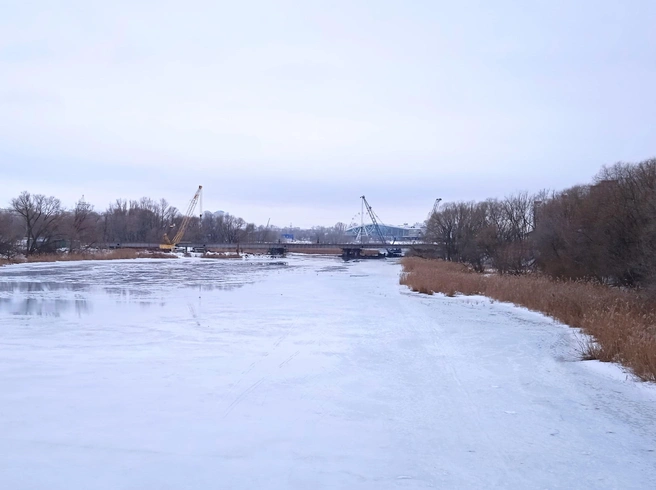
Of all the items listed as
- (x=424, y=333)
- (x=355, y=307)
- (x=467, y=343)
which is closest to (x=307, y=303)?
(x=355, y=307)

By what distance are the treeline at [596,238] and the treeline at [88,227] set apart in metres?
46.6

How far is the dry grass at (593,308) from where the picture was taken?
10500 millimetres

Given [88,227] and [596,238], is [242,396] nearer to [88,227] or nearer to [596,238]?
[596,238]

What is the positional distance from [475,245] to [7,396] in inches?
1653

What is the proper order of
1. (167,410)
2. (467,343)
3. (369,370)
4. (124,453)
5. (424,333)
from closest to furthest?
(124,453) → (167,410) → (369,370) → (467,343) → (424,333)

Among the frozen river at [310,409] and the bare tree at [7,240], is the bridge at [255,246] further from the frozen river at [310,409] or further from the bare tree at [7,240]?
the frozen river at [310,409]

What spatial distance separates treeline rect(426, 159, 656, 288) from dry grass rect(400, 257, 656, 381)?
88.9 inches

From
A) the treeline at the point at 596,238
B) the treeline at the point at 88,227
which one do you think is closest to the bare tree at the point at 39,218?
the treeline at the point at 88,227

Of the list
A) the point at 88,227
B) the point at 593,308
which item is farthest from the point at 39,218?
the point at 593,308

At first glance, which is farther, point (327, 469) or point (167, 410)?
point (167, 410)

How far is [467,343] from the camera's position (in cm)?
1322

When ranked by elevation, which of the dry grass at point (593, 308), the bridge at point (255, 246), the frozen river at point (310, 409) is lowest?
the frozen river at point (310, 409)

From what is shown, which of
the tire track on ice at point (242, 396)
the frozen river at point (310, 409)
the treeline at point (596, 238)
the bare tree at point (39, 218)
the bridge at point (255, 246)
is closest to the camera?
the frozen river at point (310, 409)

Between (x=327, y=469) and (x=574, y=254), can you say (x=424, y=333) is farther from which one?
(x=574, y=254)
